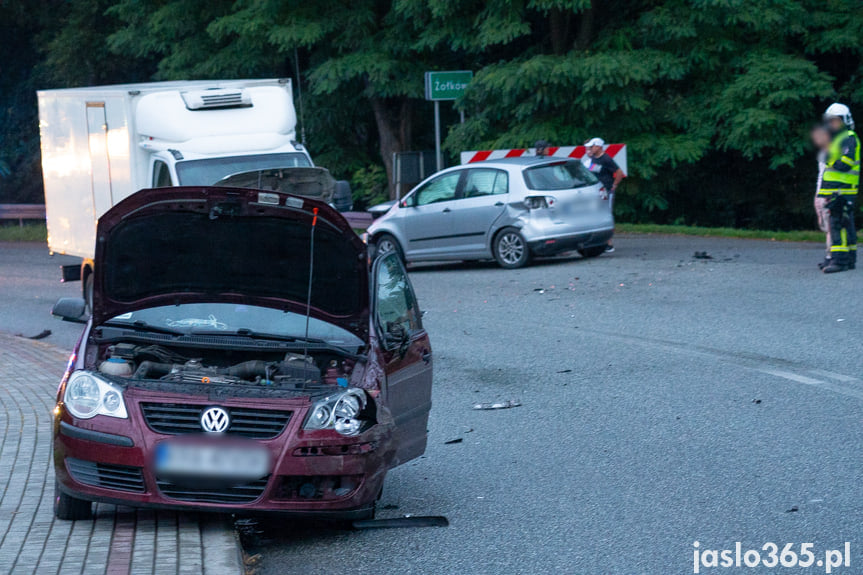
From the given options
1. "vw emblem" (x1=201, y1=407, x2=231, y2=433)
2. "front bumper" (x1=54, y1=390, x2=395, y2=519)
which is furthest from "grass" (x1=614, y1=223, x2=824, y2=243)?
"vw emblem" (x1=201, y1=407, x2=231, y2=433)

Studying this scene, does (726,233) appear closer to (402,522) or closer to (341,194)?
(341,194)

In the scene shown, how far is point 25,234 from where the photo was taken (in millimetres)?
29375

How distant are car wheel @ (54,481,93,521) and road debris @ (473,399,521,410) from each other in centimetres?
380

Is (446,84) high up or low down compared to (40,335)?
up

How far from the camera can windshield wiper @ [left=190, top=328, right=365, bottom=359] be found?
6148 millimetres

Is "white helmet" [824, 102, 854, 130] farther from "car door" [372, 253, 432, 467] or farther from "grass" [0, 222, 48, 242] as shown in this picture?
"grass" [0, 222, 48, 242]

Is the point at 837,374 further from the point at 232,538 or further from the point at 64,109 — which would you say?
the point at 64,109

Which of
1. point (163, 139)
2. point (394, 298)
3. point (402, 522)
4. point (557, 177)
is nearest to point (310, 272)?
point (394, 298)

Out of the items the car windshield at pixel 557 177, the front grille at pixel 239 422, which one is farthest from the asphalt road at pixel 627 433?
the car windshield at pixel 557 177

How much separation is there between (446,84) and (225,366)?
18409mm

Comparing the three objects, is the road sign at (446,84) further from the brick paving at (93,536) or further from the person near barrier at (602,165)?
the brick paving at (93,536)

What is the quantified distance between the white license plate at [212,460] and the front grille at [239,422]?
76 millimetres

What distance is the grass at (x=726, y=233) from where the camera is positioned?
69.9 ft

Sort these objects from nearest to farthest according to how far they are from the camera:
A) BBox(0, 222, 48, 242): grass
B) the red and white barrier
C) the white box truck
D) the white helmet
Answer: the white box truck
the white helmet
the red and white barrier
BBox(0, 222, 48, 242): grass
